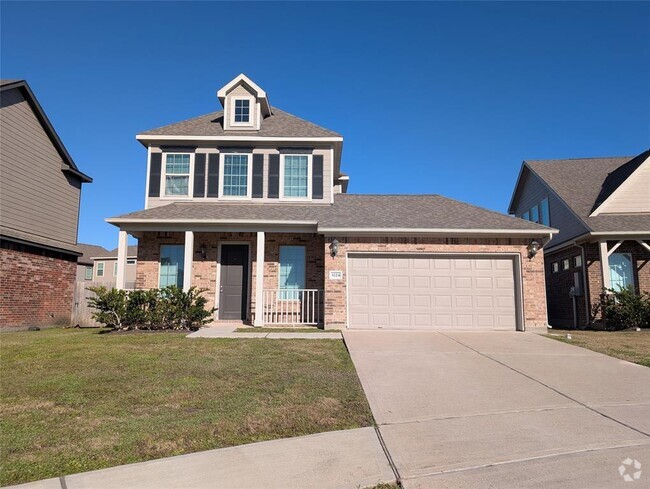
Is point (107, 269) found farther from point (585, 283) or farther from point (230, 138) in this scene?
point (585, 283)

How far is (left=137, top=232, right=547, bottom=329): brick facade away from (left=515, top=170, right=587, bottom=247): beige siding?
366 cm

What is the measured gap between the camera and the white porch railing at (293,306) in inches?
496

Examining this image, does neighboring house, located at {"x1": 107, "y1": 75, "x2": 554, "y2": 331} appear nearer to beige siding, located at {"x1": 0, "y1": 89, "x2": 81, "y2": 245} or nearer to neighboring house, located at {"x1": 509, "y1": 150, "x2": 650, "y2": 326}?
neighboring house, located at {"x1": 509, "y1": 150, "x2": 650, "y2": 326}

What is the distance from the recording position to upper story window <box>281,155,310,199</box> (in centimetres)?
1433

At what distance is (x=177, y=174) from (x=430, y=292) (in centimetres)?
869

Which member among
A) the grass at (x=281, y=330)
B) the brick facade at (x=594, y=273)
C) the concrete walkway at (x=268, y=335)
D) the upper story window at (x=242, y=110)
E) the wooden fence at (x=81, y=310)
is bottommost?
the concrete walkway at (x=268, y=335)

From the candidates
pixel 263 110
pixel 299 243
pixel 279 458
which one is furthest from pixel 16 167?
pixel 279 458

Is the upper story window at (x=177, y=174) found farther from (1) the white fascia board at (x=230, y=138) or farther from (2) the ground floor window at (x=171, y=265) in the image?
(2) the ground floor window at (x=171, y=265)

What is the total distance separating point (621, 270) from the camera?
1423cm

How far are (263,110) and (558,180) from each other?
11829 millimetres

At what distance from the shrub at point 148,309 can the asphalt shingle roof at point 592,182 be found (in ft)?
39.0

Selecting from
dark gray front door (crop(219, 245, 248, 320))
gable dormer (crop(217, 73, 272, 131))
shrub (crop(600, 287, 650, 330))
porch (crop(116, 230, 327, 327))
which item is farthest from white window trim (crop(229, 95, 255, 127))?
shrub (crop(600, 287, 650, 330))

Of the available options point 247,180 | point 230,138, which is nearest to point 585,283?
point 247,180

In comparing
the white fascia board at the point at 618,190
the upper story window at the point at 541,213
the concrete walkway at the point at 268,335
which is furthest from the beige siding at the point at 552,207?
the concrete walkway at the point at 268,335
